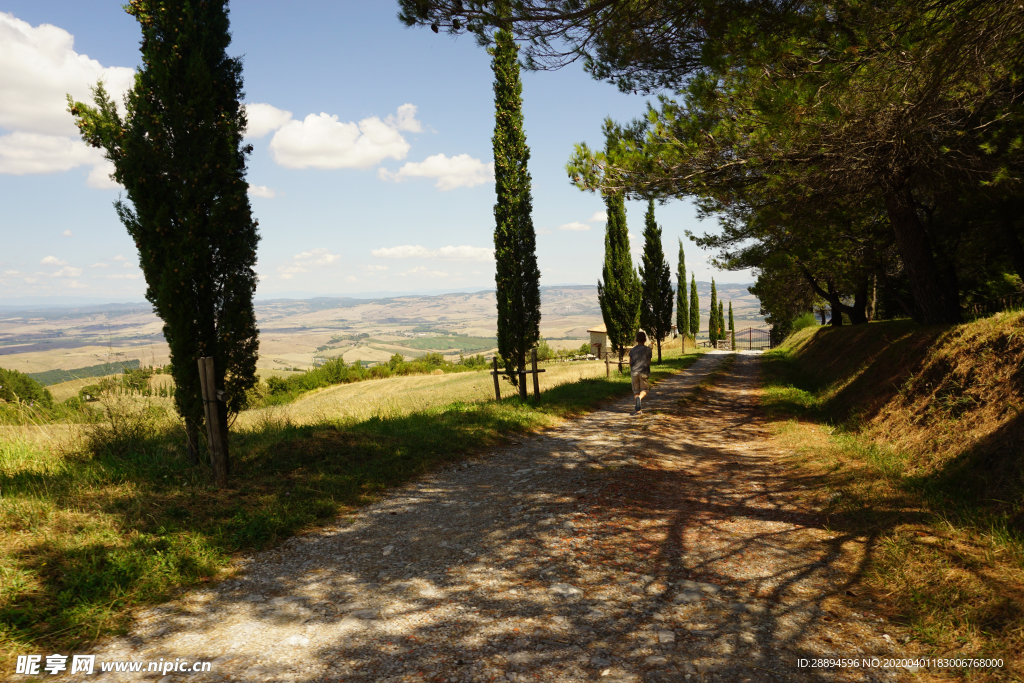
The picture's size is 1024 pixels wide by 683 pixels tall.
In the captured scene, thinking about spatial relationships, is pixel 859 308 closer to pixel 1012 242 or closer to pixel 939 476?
pixel 1012 242

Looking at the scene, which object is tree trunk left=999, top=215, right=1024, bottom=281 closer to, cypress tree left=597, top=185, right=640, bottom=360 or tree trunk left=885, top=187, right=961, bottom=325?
tree trunk left=885, top=187, right=961, bottom=325

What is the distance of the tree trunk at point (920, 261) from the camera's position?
1062 centimetres

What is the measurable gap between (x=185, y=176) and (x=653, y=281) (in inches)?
1029

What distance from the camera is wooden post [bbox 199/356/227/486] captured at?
6492 mm

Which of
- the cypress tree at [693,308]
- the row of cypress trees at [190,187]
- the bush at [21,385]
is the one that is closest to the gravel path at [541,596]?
the row of cypress trees at [190,187]

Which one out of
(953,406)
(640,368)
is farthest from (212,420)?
(953,406)

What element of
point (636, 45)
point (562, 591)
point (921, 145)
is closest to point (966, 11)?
point (636, 45)

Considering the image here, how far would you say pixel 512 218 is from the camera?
47.4 feet

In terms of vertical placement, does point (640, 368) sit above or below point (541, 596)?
above

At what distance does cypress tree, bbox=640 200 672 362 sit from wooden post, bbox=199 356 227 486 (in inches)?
988

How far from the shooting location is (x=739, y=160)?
9844mm

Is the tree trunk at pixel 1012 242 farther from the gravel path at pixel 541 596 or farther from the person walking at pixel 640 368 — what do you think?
the gravel path at pixel 541 596

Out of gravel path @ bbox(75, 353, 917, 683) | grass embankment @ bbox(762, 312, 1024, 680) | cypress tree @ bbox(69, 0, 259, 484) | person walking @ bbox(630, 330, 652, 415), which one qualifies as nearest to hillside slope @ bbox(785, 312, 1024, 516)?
grass embankment @ bbox(762, 312, 1024, 680)

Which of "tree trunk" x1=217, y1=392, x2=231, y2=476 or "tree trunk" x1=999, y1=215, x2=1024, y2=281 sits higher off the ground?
"tree trunk" x1=999, y1=215, x2=1024, y2=281
